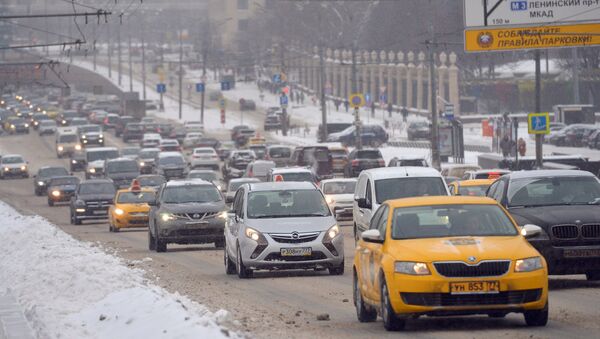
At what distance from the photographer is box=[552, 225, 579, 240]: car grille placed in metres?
17.5

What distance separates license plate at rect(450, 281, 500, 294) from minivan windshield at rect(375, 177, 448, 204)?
35.6 feet

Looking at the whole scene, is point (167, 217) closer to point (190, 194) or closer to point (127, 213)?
point (190, 194)

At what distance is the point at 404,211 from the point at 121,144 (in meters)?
93.4

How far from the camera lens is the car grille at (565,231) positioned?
17.5 metres

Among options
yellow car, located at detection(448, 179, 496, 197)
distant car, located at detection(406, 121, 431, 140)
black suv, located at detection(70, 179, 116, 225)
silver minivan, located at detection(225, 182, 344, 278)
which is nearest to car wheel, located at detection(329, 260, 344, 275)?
silver minivan, located at detection(225, 182, 344, 278)

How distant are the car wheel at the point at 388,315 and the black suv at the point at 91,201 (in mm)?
32422

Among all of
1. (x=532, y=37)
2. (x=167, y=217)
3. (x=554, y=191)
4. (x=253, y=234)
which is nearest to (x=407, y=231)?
(x=554, y=191)

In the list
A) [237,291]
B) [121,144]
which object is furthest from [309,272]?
[121,144]

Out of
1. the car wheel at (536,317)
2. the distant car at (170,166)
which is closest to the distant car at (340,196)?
the distant car at (170,166)

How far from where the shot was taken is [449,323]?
13.8 meters

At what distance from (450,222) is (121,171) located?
4982cm

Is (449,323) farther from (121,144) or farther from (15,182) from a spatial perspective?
(121,144)

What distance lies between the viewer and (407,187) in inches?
942

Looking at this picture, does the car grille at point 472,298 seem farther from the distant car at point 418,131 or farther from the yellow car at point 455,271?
the distant car at point 418,131
